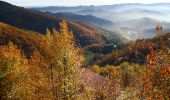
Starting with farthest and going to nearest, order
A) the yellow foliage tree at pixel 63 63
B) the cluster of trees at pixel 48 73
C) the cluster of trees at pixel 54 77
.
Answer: the yellow foliage tree at pixel 63 63
the cluster of trees at pixel 48 73
the cluster of trees at pixel 54 77

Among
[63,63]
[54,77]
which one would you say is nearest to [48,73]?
[54,77]

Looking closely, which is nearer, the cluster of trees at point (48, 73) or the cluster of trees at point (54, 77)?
the cluster of trees at point (54, 77)

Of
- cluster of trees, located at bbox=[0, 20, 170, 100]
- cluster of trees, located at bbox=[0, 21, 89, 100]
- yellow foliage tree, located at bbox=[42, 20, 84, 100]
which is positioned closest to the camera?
cluster of trees, located at bbox=[0, 20, 170, 100]

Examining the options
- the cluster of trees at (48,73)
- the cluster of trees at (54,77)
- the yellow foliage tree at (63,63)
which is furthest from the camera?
the yellow foliage tree at (63,63)

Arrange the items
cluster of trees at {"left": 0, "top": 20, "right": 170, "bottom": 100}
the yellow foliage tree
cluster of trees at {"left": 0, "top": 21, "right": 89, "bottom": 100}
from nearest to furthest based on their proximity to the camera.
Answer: cluster of trees at {"left": 0, "top": 20, "right": 170, "bottom": 100}
cluster of trees at {"left": 0, "top": 21, "right": 89, "bottom": 100}
the yellow foliage tree

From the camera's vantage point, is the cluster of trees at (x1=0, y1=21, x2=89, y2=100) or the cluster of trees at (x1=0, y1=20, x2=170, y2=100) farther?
the cluster of trees at (x1=0, y1=21, x2=89, y2=100)

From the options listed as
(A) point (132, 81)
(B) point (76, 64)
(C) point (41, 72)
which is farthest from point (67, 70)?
(A) point (132, 81)

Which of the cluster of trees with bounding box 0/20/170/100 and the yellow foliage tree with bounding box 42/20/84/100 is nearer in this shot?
the cluster of trees with bounding box 0/20/170/100

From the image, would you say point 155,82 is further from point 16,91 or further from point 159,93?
point 16,91

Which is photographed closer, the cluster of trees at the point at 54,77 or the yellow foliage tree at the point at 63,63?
the cluster of trees at the point at 54,77

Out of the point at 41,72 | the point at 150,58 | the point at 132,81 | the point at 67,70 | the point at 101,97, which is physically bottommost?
the point at 132,81

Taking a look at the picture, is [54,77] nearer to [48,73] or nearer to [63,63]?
[48,73]
